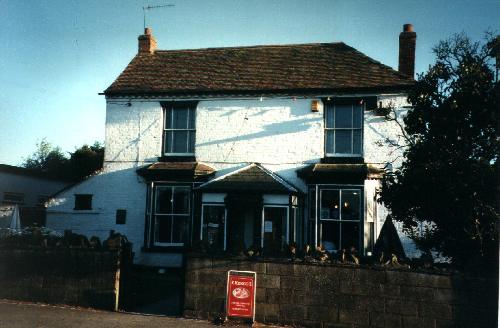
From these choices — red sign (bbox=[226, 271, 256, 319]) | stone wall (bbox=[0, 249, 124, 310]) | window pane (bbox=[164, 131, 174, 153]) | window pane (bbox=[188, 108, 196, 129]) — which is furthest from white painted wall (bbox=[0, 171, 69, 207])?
red sign (bbox=[226, 271, 256, 319])

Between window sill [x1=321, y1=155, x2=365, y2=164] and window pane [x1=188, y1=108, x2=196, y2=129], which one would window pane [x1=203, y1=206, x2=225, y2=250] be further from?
window sill [x1=321, y1=155, x2=365, y2=164]

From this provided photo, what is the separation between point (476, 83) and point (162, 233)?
1117cm

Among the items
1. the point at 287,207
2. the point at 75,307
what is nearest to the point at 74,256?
the point at 75,307

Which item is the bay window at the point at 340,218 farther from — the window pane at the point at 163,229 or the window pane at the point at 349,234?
the window pane at the point at 163,229

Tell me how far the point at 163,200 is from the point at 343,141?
689 cm

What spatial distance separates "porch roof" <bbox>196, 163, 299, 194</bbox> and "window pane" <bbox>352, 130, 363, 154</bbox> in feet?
8.64

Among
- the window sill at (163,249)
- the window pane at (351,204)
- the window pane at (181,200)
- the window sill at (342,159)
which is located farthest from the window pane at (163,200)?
the window pane at (351,204)

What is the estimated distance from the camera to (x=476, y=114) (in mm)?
7559

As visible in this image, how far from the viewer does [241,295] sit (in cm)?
819

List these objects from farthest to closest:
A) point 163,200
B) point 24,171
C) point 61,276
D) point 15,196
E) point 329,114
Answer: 1. point 24,171
2. point 15,196
3. point 163,200
4. point 329,114
5. point 61,276

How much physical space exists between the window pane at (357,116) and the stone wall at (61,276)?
30.1 feet

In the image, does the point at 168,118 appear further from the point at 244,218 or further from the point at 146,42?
the point at 244,218

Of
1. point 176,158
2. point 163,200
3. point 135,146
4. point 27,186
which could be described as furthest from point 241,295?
point 27,186

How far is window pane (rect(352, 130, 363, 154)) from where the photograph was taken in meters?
14.1
